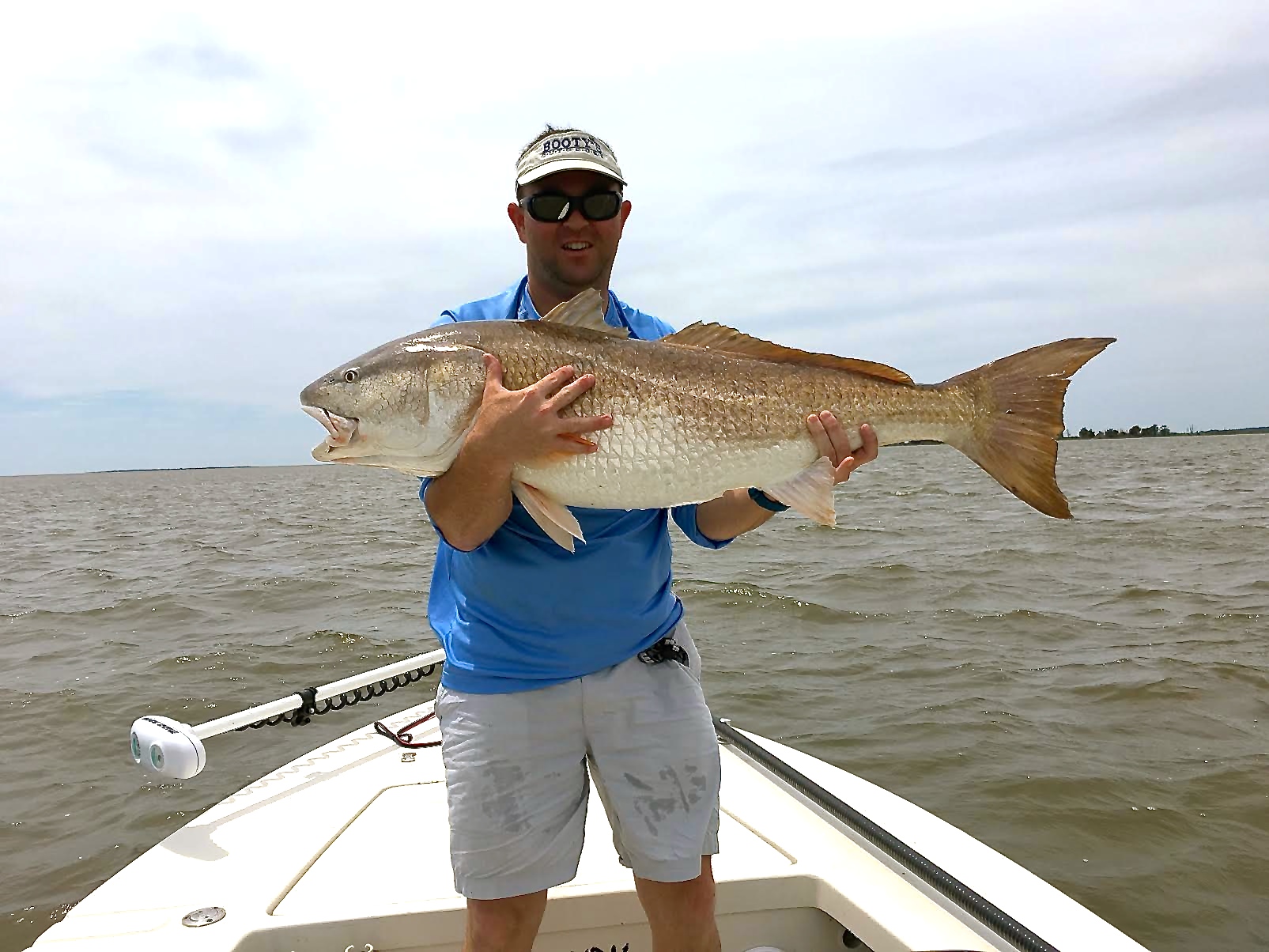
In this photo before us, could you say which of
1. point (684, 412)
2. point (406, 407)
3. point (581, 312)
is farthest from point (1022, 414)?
point (406, 407)

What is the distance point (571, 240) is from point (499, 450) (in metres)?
0.91

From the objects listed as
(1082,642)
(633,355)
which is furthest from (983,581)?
(633,355)

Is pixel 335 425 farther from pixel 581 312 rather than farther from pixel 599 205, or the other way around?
pixel 599 205

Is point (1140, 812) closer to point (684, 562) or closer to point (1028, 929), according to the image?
point (1028, 929)

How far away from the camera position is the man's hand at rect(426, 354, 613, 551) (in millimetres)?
2455

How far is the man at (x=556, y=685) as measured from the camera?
8.27 feet

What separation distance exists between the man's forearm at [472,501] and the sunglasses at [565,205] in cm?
94

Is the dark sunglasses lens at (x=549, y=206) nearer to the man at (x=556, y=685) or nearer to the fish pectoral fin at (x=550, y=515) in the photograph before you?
the man at (x=556, y=685)

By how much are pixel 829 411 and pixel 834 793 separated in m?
2.13

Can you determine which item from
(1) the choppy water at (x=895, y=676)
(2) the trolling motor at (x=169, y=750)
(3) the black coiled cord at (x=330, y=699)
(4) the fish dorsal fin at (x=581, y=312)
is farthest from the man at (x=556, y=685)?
(1) the choppy water at (x=895, y=676)

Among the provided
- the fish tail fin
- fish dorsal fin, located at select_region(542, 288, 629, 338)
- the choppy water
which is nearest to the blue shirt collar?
fish dorsal fin, located at select_region(542, 288, 629, 338)

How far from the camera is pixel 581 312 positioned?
2701mm

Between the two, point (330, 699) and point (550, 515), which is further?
point (330, 699)

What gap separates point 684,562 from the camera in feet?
53.0
